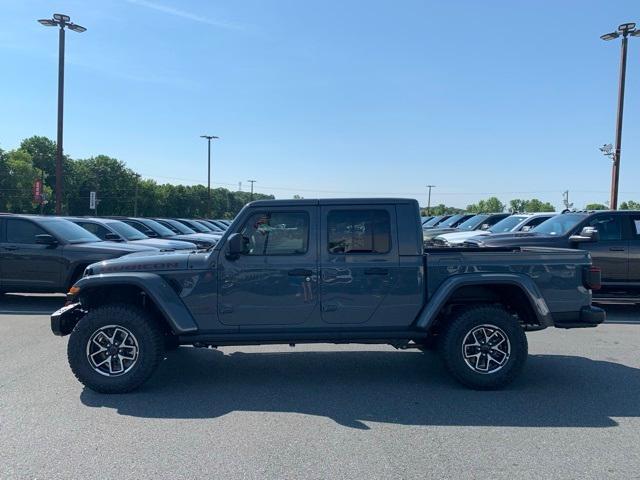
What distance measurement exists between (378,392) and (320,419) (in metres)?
0.92

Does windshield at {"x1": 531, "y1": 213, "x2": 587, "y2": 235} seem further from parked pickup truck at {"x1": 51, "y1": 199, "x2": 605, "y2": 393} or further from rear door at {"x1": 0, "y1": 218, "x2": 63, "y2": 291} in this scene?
rear door at {"x1": 0, "y1": 218, "x2": 63, "y2": 291}

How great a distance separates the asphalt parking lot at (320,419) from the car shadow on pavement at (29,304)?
307 cm

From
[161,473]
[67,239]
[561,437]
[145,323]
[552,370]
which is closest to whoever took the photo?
[161,473]

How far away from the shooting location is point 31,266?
32.0 ft

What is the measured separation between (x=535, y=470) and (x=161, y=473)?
2.53m

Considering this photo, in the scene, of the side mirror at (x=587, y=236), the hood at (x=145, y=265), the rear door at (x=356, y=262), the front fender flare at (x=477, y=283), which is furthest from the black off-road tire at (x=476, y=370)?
the side mirror at (x=587, y=236)

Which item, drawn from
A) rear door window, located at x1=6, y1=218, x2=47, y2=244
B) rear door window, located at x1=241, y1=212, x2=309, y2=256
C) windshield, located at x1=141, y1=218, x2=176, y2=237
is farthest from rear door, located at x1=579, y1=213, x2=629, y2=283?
windshield, located at x1=141, y1=218, x2=176, y2=237

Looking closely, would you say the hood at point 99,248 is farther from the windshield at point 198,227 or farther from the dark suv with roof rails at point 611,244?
the windshield at point 198,227

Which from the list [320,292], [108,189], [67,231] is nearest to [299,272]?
[320,292]

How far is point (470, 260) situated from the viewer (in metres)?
5.38

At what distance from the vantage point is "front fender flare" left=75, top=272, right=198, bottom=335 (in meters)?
5.17

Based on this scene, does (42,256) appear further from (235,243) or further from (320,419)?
(320,419)

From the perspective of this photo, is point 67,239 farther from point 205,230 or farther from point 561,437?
point 205,230

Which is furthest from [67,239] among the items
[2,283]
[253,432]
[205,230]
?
[205,230]
